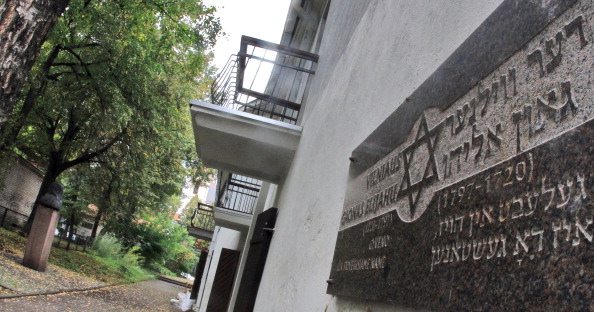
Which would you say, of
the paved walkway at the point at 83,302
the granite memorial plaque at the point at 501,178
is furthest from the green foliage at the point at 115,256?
the granite memorial plaque at the point at 501,178

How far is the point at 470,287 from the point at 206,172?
94.3 ft

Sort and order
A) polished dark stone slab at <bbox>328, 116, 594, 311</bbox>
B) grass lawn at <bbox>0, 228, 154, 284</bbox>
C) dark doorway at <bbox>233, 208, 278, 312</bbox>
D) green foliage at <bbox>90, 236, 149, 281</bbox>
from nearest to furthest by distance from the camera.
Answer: polished dark stone slab at <bbox>328, 116, 594, 311</bbox>, dark doorway at <bbox>233, 208, 278, 312</bbox>, grass lawn at <bbox>0, 228, 154, 284</bbox>, green foliage at <bbox>90, 236, 149, 281</bbox>

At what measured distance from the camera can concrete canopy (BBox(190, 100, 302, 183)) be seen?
5.59 metres

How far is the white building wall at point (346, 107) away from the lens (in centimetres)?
197

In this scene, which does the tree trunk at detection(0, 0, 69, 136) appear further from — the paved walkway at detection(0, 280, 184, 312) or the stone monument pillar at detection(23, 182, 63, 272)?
the stone monument pillar at detection(23, 182, 63, 272)

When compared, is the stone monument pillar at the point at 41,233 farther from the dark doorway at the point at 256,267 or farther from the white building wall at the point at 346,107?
the white building wall at the point at 346,107

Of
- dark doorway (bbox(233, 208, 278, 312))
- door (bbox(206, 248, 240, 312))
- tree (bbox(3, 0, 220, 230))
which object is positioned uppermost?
tree (bbox(3, 0, 220, 230))

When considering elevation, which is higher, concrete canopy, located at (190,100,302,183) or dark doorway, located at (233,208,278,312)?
concrete canopy, located at (190,100,302,183)

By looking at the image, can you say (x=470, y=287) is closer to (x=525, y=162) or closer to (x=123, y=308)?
(x=525, y=162)

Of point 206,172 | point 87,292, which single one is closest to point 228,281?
point 87,292

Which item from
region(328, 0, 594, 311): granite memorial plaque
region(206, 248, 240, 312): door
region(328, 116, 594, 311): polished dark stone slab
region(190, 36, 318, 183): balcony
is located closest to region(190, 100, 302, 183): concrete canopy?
region(190, 36, 318, 183): balcony

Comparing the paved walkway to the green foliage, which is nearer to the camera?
the paved walkway

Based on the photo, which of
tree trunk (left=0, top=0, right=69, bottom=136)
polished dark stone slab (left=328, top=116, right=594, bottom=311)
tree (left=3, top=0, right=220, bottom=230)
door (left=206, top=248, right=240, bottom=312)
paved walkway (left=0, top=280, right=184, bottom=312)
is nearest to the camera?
polished dark stone slab (left=328, top=116, right=594, bottom=311)

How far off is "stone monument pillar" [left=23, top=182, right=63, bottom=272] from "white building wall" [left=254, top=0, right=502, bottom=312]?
11.7m
